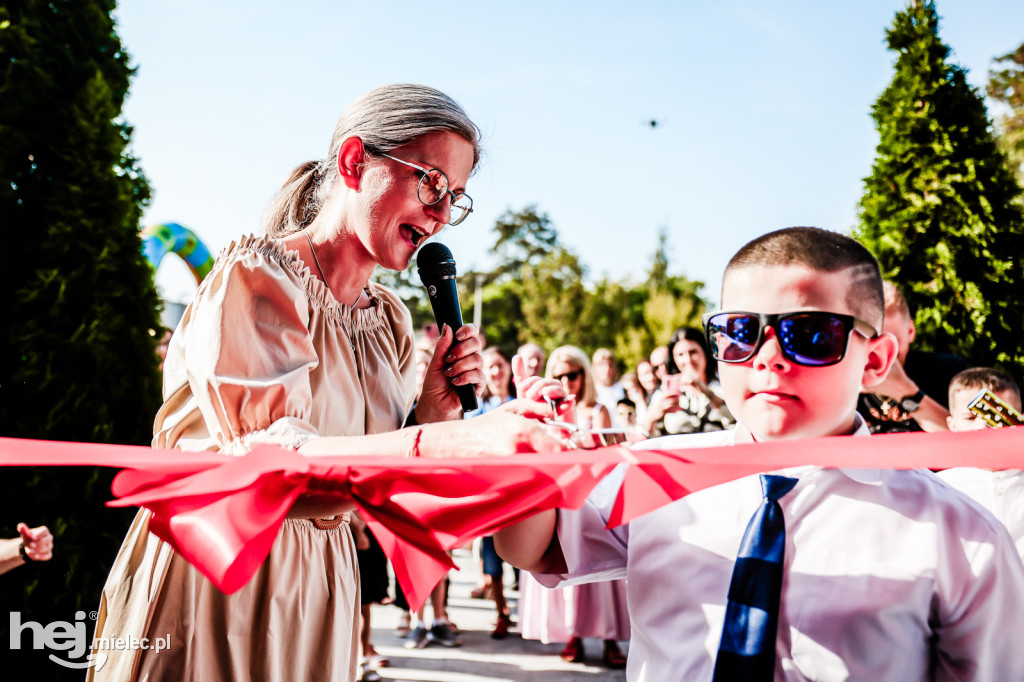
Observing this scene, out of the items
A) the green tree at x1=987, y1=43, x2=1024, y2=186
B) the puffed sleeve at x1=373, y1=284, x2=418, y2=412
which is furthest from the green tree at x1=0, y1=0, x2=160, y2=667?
the green tree at x1=987, y1=43, x2=1024, y2=186

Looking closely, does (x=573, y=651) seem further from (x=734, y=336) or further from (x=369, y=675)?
(x=734, y=336)

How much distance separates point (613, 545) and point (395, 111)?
1270 millimetres

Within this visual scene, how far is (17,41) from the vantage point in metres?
4.03

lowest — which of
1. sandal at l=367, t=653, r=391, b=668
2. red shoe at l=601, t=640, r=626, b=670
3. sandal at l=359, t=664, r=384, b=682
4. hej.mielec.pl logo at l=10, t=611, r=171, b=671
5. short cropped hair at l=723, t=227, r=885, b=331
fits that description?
red shoe at l=601, t=640, r=626, b=670

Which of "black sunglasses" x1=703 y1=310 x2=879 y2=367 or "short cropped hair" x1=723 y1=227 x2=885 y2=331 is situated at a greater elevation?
"short cropped hair" x1=723 y1=227 x2=885 y2=331

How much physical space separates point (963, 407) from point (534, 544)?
302 centimetres

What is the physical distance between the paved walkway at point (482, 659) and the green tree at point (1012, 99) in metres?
21.4

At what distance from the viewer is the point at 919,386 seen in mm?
4105

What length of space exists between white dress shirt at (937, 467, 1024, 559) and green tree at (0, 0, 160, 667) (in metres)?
4.34

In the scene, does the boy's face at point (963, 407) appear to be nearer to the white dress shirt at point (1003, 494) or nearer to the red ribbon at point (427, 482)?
the white dress shirt at point (1003, 494)

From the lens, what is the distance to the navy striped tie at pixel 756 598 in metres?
1.25

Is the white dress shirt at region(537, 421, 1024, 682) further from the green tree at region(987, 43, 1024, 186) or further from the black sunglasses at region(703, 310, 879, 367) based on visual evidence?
the green tree at region(987, 43, 1024, 186)

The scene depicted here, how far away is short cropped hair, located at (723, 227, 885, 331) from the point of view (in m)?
1.47

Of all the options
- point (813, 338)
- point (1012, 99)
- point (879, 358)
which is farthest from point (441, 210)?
point (1012, 99)
